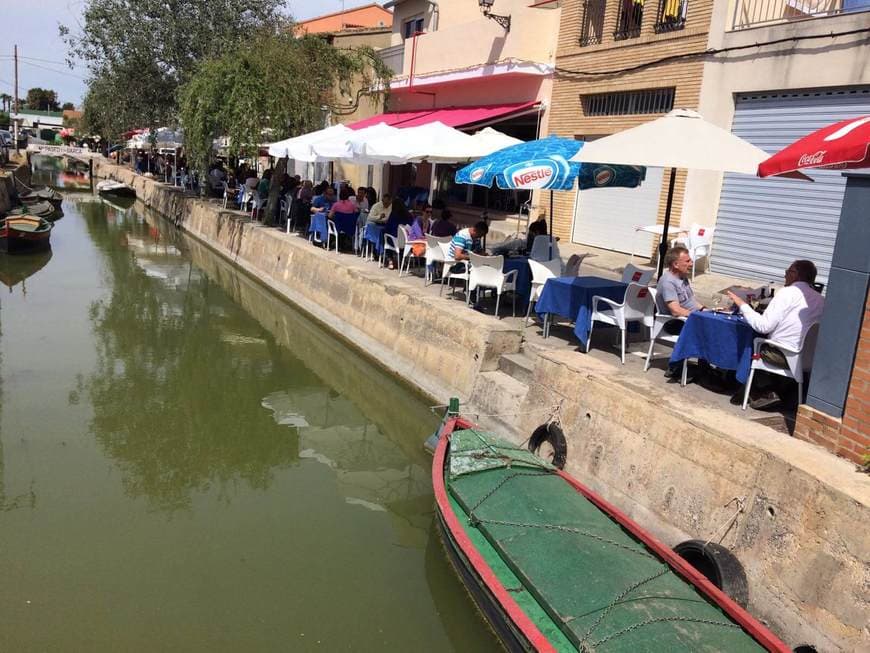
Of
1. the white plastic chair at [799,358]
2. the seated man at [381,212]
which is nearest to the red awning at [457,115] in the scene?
the seated man at [381,212]

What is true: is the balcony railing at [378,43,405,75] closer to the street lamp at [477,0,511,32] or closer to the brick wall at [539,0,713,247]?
the street lamp at [477,0,511,32]

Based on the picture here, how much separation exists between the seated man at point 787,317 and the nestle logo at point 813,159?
1.18 metres

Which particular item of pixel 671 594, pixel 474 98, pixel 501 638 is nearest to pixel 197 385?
pixel 501 638

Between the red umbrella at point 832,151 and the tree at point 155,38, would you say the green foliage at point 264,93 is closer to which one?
the tree at point 155,38

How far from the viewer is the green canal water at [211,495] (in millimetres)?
5039

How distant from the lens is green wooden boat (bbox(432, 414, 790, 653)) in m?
3.84

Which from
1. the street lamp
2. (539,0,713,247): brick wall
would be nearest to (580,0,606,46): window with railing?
(539,0,713,247): brick wall

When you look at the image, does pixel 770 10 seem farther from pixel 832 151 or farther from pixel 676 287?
pixel 832 151

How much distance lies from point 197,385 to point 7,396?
7.57 feet

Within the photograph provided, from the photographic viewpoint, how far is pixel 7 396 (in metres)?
8.95

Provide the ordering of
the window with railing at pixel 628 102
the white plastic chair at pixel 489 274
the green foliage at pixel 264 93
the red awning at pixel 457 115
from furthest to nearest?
the red awning at pixel 457 115 → the green foliage at pixel 264 93 → the window with railing at pixel 628 102 → the white plastic chair at pixel 489 274

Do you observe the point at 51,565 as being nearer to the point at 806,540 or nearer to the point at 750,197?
the point at 806,540

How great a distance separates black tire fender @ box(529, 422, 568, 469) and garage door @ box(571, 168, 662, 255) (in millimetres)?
8696

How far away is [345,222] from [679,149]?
8826 millimetres
